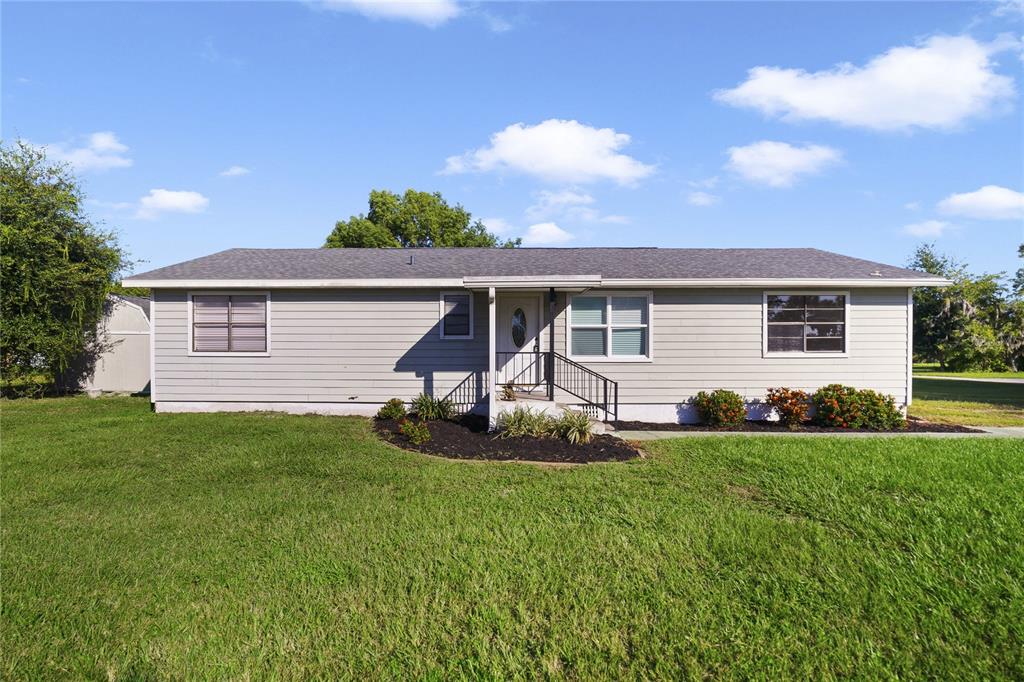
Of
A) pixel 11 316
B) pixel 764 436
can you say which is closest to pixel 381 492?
pixel 764 436

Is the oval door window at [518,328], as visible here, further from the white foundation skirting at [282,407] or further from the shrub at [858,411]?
the shrub at [858,411]

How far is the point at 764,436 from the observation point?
27.1 feet

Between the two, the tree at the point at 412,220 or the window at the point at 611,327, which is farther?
the tree at the point at 412,220

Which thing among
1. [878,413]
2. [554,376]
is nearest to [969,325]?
[878,413]

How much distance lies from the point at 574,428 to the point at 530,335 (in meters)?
3.19

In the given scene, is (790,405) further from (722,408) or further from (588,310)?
(588,310)

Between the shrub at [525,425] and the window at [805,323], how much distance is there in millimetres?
5075

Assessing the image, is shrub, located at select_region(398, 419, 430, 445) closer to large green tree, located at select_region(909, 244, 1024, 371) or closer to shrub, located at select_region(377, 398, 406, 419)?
shrub, located at select_region(377, 398, 406, 419)

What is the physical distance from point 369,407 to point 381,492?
507cm

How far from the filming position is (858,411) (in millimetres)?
9320

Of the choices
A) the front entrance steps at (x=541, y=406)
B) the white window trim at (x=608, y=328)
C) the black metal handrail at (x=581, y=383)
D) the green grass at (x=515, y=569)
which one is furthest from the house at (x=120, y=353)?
the white window trim at (x=608, y=328)

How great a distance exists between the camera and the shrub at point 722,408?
9.44 m

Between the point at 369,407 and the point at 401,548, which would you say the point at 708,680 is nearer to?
the point at 401,548

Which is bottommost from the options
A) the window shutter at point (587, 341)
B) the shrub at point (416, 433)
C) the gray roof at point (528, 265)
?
the shrub at point (416, 433)
